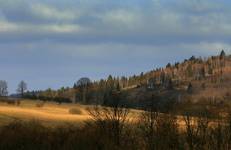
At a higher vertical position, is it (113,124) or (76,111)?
(76,111)

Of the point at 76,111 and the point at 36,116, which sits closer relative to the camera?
the point at 36,116

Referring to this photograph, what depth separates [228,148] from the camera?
180ft

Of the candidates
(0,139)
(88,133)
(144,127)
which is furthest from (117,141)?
(0,139)

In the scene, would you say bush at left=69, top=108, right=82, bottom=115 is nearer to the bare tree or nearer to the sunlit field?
the sunlit field

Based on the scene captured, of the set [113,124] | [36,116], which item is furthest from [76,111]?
[113,124]

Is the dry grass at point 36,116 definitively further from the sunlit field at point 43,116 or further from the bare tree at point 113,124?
the bare tree at point 113,124

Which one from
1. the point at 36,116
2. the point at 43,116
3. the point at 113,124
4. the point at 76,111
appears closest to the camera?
the point at 113,124

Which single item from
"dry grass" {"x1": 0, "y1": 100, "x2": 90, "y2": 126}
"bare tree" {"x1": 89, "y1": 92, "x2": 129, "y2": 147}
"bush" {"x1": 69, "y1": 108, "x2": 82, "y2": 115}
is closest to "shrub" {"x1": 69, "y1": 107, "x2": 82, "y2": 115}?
"bush" {"x1": 69, "y1": 108, "x2": 82, "y2": 115}

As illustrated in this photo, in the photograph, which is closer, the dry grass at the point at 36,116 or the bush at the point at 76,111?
the dry grass at the point at 36,116

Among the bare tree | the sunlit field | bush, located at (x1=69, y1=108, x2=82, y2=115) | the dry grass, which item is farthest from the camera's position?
bush, located at (x1=69, y1=108, x2=82, y2=115)

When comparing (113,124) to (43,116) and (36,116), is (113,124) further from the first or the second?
(43,116)

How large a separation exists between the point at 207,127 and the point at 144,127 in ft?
19.3

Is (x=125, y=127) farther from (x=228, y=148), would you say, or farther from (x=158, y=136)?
(x=228, y=148)

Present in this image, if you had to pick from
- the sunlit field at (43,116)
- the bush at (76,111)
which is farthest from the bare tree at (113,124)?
the bush at (76,111)
